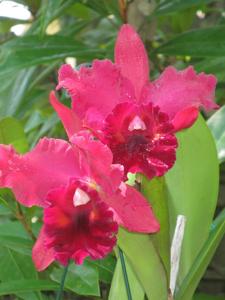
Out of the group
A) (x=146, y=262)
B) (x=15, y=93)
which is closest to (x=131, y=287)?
(x=146, y=262)

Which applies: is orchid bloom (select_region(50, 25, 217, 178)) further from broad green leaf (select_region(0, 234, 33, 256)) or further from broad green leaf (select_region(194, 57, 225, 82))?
broad green leaf (select_region(194, 57, 225, 82))

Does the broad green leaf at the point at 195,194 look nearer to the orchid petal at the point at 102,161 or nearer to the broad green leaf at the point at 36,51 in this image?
the orchid petal at the point at 102,161

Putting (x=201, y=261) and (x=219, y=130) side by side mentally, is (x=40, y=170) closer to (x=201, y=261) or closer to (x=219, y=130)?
(x=201, y=261)

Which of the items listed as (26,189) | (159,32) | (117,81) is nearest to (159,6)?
(159,32)

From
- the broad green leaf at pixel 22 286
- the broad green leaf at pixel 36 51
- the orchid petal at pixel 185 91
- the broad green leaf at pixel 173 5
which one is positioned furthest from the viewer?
the broad green leaf at pixel 173 5

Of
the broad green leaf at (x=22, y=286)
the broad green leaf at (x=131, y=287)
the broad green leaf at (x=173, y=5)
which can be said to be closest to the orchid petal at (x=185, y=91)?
the broad green leaf at (x=131, y=287)

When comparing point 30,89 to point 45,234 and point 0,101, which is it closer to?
point 0,101
